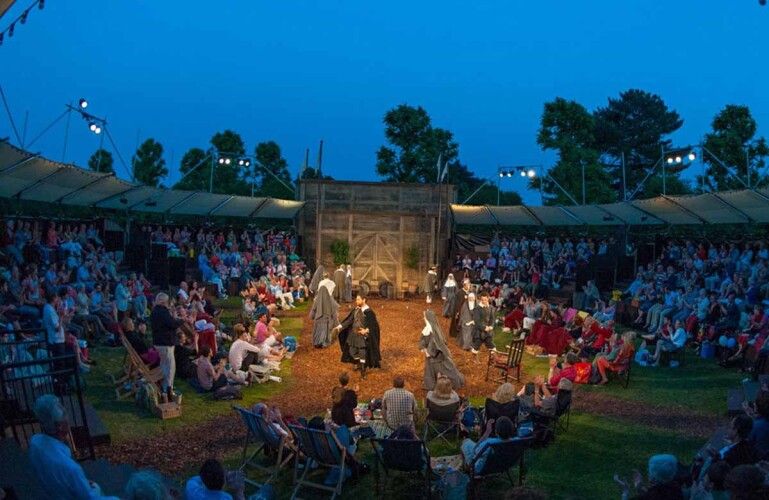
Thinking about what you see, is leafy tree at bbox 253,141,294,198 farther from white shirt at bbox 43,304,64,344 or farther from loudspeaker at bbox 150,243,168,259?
white shirt at bbox 43,304,64,344

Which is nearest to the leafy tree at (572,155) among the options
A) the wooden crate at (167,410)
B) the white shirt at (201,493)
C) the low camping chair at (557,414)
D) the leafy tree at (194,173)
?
the leafy tree at (194,173)

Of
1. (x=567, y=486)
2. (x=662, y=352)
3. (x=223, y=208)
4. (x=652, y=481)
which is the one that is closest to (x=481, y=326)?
(x=662, y=352)

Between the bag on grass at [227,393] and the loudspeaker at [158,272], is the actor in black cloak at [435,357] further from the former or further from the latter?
the loudspeaker at [158,272]

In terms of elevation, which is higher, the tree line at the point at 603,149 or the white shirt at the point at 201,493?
the tree line at the point at 603,149

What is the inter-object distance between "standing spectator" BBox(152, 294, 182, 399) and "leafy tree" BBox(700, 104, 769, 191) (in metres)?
30.2

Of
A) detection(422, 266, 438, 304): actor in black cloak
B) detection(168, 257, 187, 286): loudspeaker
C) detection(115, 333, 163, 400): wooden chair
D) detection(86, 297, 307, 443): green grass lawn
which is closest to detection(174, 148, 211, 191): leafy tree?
detection(168, 257, 187, 286): loudspeaker

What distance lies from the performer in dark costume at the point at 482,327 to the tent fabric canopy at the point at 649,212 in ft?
28.5

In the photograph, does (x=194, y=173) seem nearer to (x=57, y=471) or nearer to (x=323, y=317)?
(x=323, y=317)

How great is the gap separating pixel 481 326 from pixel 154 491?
11740 mm

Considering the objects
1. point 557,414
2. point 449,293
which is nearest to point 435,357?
point 557,414

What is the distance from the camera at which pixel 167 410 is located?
30.7ft

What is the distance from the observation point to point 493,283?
83.0 feet

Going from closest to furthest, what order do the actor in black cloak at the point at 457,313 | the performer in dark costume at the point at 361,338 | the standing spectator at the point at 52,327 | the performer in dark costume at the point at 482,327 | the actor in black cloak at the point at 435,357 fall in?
the standing spectator at the point at 52,327 → the actor in black cloak at the point at 435,357 → the performer in dark costume at the point at 361,338 → the performer in dark costume at the point at 482,327 → the actor in black cloak at the point at 457,313

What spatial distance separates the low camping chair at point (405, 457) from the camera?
22.4ft
